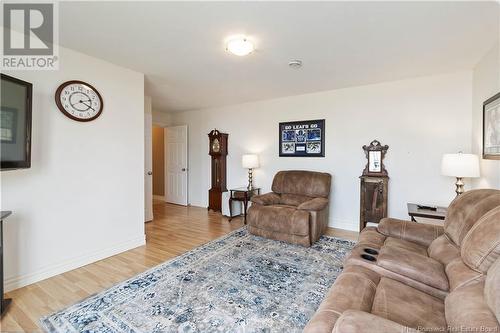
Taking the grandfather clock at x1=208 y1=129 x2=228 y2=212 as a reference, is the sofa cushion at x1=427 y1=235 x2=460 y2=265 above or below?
below

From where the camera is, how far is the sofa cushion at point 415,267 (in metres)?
1.41

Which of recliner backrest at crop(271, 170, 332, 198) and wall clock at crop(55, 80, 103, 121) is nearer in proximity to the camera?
wall clock at crop(55, 80, 103, 121)

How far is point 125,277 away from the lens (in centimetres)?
239

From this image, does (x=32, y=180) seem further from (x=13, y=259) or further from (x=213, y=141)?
(x=213, y=141)

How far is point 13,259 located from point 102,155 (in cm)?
123

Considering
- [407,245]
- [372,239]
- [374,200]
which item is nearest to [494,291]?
[407,245]

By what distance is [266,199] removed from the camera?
3.84 metres

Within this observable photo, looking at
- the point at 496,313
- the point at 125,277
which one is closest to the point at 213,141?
the point at 125,277

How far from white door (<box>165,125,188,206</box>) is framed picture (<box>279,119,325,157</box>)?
253 cm

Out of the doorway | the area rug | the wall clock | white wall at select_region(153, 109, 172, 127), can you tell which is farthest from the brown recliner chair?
the doorway

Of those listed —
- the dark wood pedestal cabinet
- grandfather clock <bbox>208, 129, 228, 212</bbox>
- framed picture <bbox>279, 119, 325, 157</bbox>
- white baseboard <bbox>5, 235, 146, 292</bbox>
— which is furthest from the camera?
grandfather clock <bbox>208, 129, 228, 212</bbox>

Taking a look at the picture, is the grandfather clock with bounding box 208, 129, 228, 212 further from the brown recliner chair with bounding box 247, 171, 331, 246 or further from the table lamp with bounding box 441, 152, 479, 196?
the table lamp with bounding box 441, 152, 479, 196

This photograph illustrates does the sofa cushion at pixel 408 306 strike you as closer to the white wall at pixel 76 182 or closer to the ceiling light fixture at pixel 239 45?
the ceiling light fixture at pixel 239 45

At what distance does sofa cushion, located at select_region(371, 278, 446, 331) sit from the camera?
1.12m
